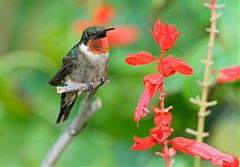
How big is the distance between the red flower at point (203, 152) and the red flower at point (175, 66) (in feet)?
0.61

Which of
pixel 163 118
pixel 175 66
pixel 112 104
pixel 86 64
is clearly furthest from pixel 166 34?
pixel 112 104

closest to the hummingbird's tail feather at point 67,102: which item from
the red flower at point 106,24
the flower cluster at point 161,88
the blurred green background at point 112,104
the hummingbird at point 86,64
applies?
the hummingbird at point 86,64

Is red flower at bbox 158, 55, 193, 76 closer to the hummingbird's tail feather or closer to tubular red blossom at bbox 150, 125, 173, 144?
tubular red blossom at bbox 150, 125, 173, 144

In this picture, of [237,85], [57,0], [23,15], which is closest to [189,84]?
[237,85]

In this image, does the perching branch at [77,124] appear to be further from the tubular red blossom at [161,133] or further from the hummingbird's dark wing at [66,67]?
the tubular red blossom at [161,133]

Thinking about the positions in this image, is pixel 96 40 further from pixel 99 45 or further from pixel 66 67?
pixel 66 67

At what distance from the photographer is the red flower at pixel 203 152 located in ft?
5.21

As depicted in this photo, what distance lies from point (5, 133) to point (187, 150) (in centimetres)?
212

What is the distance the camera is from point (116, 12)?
12.5 feet

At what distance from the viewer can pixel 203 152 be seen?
1633 millimetres

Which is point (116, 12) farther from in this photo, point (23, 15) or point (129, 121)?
point (23, 15)

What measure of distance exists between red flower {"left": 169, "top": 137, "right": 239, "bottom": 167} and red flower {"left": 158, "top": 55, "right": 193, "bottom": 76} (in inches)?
7.3

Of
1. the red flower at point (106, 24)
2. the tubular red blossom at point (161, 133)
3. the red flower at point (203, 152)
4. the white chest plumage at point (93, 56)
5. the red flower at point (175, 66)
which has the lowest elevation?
the red flower at point (106, 24)

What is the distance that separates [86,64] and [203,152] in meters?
0.37
